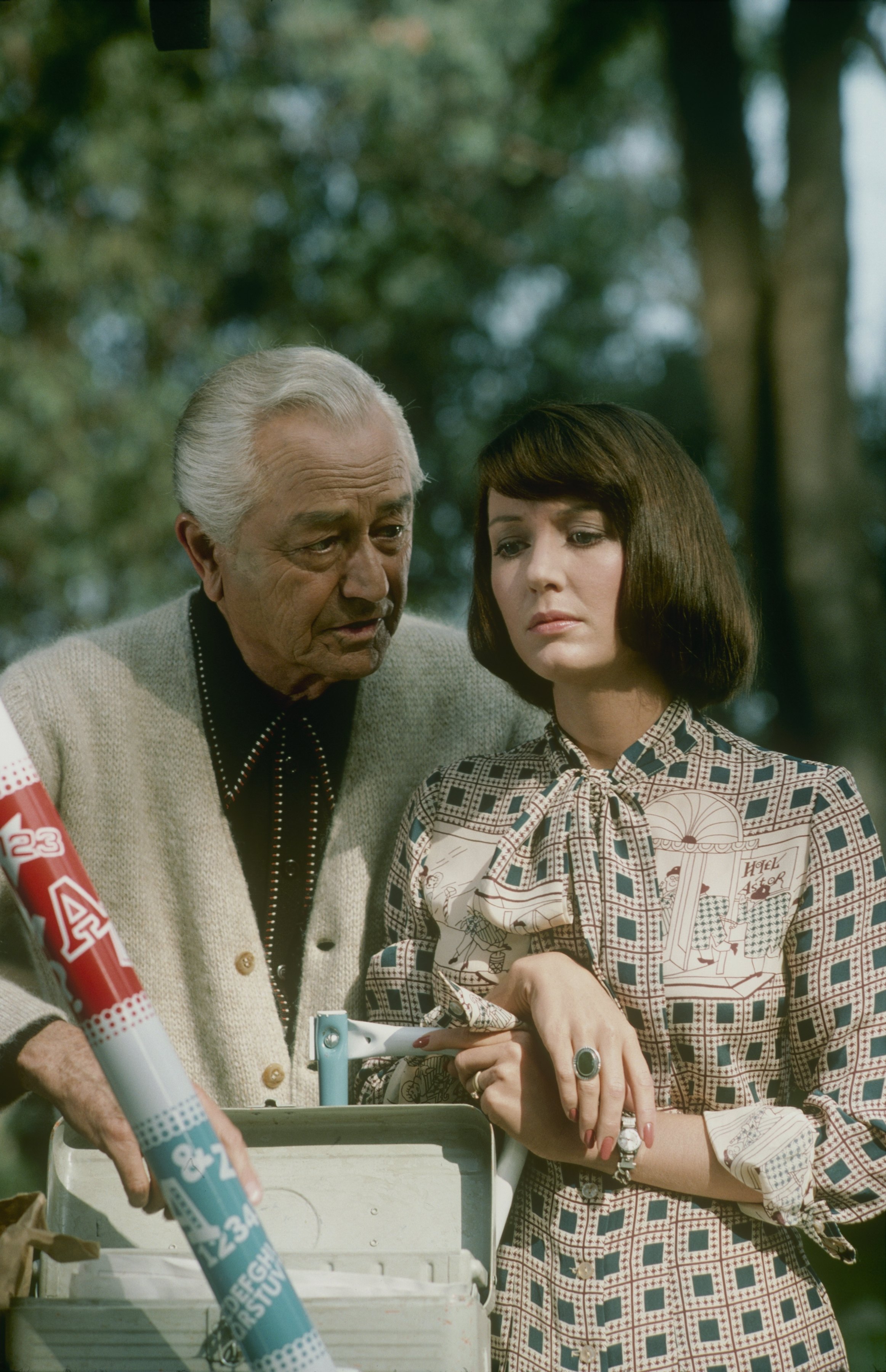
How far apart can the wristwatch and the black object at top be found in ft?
5.59

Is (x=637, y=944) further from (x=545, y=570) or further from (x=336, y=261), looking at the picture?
(x=336, y=261)

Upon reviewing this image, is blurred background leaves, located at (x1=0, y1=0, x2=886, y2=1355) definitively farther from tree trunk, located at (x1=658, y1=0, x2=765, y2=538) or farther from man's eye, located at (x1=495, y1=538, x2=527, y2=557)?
man's eye, located at (x1=495, y1=538, x2=527, y2=557)

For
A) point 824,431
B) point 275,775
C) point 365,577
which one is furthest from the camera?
point 824,431

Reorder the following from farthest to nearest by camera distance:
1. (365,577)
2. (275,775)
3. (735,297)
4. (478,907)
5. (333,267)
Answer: (333,267) < (735,297) < (275,775) < (365,577) < (478,907)

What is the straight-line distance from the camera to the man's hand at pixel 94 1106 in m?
1.60

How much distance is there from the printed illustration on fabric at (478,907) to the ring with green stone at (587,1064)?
205 mm

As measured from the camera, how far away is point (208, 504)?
2650mm

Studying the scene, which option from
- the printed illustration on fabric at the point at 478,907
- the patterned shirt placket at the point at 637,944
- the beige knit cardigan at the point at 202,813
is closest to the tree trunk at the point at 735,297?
the beige knit cardigan at the point at 202,813

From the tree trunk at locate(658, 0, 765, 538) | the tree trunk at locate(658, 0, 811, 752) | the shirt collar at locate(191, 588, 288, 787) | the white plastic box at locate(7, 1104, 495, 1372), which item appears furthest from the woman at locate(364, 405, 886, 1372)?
the tree trunk at locate(658, 0, 765, 538)

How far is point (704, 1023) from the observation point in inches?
74.4

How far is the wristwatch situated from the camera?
1834 mm

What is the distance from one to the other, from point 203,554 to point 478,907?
1043 millimetres

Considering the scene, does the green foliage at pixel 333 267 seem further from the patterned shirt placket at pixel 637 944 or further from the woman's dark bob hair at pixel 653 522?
the patterned shirt placket at pixel 637 944

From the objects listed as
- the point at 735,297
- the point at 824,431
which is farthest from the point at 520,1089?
the point at 735,297
